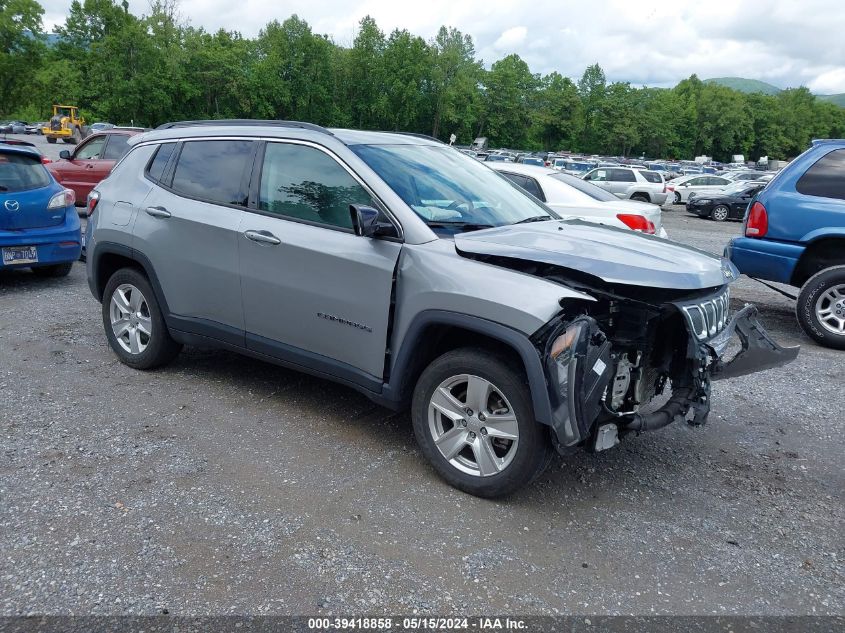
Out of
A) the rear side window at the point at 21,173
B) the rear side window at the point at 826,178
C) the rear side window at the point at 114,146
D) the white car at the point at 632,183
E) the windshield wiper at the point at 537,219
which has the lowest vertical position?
the white car at the point at 632,183

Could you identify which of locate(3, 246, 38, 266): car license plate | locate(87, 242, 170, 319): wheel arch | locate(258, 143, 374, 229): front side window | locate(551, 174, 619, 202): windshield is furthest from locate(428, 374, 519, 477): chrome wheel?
locate(3, 246, 38, 266): car license plate

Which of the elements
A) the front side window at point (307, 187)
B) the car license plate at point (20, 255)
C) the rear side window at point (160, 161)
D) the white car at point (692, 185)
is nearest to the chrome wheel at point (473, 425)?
the front side window at point (307, 187)

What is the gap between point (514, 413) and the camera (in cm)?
354

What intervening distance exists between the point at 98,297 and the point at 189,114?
73062mm

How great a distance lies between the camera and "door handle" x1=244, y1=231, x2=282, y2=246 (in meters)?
4.44

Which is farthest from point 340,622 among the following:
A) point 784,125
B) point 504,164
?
point 784,125

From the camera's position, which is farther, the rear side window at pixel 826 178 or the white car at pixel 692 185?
the white car at pixel 692 185

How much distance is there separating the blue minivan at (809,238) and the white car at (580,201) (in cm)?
168

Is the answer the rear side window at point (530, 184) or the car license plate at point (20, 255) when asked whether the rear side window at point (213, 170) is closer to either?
the car license plate at point (20, 255)

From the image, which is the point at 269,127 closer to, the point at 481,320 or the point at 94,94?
the point at 481,320

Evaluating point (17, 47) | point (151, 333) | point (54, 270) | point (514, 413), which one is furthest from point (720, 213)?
point (17, 47)

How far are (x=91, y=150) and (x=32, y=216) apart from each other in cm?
716

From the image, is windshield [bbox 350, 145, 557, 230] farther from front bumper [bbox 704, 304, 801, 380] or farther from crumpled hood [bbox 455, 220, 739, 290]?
front bumper [bbox 704, 304, 801, 380]

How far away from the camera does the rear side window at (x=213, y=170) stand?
4.80 m
